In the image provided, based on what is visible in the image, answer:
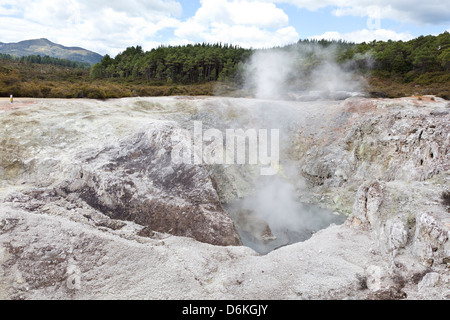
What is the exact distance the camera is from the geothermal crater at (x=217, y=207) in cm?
766

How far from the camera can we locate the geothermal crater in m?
7.66

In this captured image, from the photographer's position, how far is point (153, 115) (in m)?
18.9

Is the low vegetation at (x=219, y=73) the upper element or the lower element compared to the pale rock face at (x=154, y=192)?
upper

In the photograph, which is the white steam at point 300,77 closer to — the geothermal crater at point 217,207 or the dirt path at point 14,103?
the geothermal crater at point 217,207

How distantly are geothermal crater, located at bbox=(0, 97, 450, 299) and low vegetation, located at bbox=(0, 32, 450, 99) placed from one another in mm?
4456

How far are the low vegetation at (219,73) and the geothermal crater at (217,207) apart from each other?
175 inches

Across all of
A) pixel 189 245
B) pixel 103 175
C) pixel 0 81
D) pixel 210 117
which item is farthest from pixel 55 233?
pixel 0 81

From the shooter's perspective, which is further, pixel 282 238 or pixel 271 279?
pixel 282 238

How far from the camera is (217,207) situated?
12359 mm

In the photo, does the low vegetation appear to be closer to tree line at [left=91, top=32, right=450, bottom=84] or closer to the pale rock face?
tree line at [left=91, top=32, right=450, bottom=84]

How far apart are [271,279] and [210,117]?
48.5 ft

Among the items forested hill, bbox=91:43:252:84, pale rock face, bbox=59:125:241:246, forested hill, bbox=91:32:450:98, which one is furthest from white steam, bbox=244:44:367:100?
pale rock face, bbox=59:125:241:246

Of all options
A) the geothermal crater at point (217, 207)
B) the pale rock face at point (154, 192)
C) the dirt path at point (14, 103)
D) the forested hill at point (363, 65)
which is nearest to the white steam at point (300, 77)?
the forested hill at point (363, 65)
